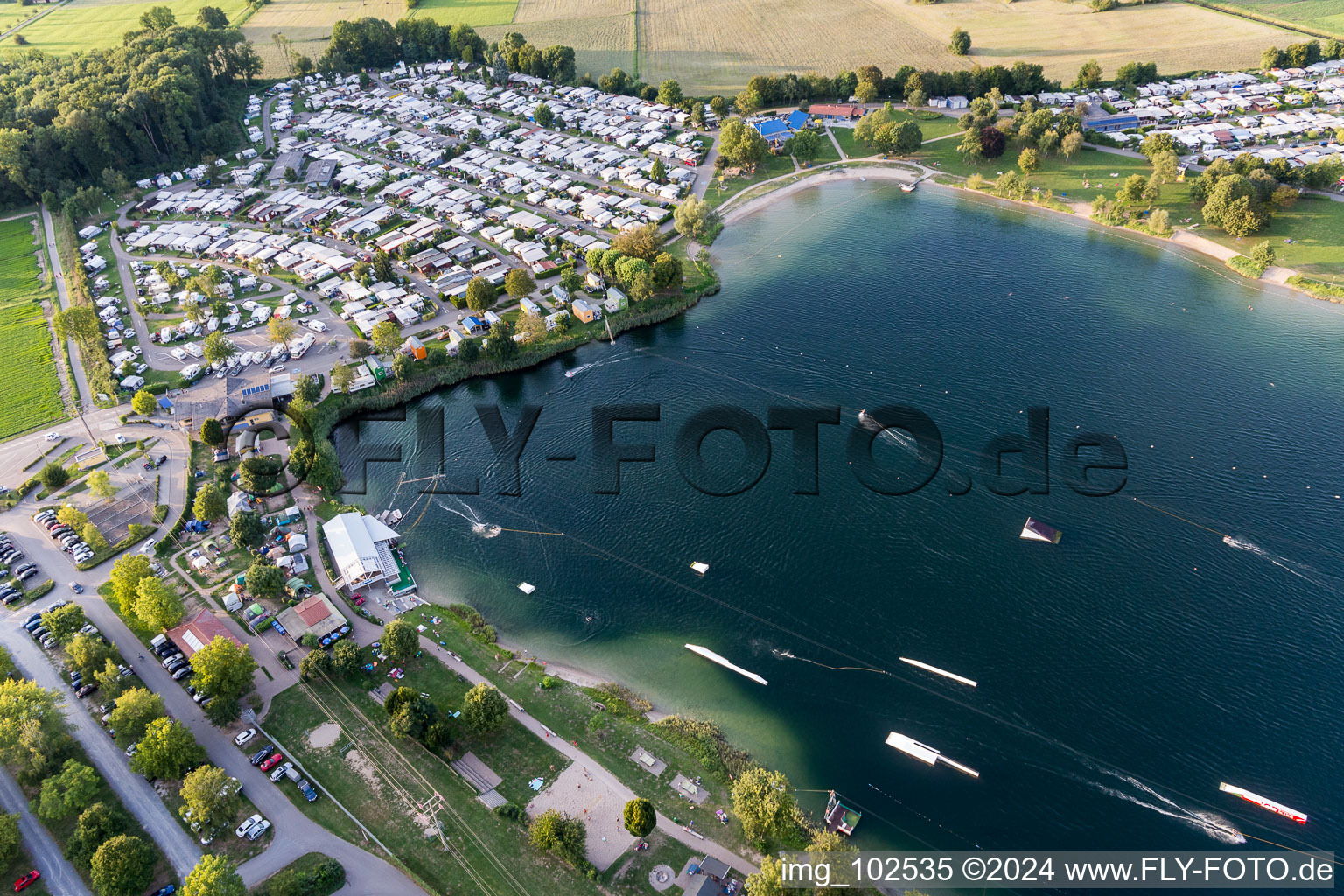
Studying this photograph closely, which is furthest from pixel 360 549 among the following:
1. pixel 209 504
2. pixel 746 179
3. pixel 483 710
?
pixel 746 179

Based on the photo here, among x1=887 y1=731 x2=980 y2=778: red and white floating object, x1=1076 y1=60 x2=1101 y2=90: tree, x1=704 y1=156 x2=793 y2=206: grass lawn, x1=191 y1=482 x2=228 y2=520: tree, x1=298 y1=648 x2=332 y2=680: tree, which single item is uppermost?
x1=1076 y1=60 x2=1101 y2=90: tree

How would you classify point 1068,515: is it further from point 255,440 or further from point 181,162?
point 181,162

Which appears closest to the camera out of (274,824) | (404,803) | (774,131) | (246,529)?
(274,824)

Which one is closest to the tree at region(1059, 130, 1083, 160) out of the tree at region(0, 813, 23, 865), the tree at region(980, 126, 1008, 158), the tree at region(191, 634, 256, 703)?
the tree at region(980, 126, 1008, 158)

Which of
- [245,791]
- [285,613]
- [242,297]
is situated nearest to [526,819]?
[245,791]

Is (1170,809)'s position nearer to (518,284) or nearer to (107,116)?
(518,284)

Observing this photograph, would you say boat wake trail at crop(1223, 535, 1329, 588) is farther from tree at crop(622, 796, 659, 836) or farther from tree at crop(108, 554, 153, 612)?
tree at crop(108, 554, 153, 612)
